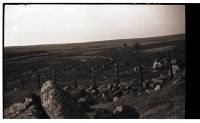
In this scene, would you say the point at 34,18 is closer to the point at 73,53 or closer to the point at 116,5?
the point at 73,53

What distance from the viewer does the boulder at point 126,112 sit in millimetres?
1738

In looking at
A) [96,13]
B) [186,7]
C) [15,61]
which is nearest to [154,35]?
[186,7]

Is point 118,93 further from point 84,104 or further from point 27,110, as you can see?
point 27,110

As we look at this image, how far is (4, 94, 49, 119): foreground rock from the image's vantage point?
1740mm

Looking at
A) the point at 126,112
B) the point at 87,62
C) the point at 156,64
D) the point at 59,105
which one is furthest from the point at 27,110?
the point at 156,64

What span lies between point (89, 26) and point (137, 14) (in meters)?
0.27

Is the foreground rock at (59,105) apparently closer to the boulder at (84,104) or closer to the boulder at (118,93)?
the boulder at (84,104)

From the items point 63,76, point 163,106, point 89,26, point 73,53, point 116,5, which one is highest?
point 116,5

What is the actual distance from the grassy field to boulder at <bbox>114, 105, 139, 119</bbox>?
0.10ft

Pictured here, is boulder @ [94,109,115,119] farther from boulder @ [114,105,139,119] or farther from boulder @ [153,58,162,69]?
boulder @ [153,58,162,69]

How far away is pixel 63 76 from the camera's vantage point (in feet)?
5.78

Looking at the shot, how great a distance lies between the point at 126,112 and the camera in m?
1.74

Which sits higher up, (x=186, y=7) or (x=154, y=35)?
(x=186, y=7)

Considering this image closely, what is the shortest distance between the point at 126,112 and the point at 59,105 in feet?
1.17
